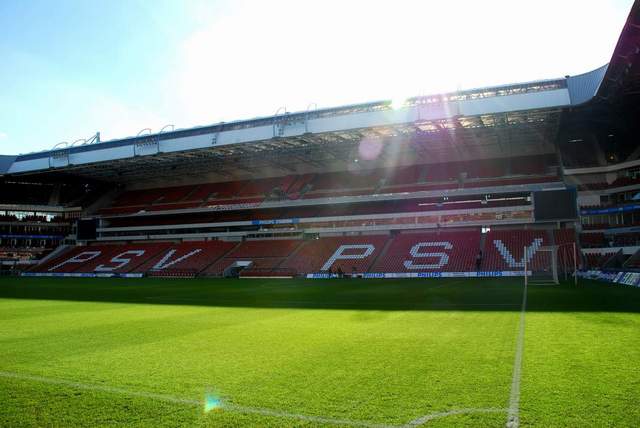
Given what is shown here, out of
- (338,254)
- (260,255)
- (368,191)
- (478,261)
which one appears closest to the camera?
(478,261)

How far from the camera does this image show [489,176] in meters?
48.8

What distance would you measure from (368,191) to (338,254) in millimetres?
8831

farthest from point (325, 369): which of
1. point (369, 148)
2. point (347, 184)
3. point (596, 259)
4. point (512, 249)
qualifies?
point (347, 184)

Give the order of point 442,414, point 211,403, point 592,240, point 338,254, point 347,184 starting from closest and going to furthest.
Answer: point 442,414
point 211,403
point 592,240
point 338,254
point 347,184

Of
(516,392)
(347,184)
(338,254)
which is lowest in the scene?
(516,392)

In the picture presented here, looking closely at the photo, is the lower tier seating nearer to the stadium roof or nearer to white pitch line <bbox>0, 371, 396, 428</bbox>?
the stadium roof

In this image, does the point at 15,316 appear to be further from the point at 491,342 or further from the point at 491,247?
the point at 491,247

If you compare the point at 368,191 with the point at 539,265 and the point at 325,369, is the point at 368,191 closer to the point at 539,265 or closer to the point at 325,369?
the point at 539,265

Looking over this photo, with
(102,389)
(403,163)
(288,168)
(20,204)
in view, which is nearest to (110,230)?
(20,204)

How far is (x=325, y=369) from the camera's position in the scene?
803cm

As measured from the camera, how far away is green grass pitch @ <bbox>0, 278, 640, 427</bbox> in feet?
18.6

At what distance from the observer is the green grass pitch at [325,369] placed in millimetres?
5668

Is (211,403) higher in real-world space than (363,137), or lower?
lower

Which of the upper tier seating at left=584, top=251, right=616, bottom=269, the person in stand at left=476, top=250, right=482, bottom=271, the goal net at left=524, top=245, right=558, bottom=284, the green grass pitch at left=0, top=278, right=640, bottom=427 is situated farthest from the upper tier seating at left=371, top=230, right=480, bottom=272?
the green grass pitch at left=0, top=278, right=640, bottom=427
